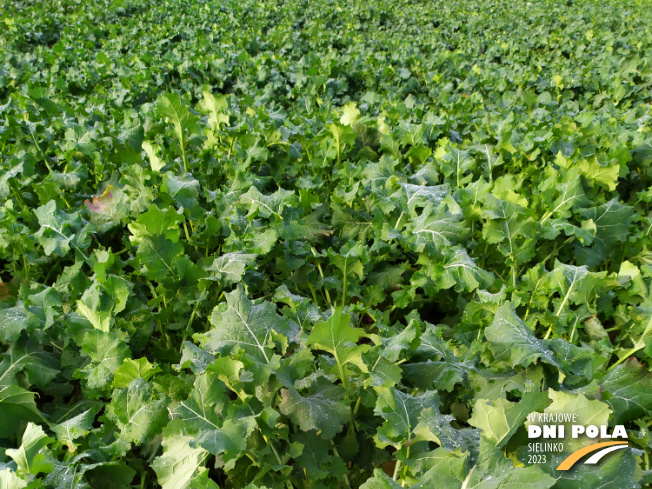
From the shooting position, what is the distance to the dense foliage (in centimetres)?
160

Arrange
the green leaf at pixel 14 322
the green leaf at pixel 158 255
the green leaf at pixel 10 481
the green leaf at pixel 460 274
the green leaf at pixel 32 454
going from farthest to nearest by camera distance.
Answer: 1. the green leaf at pixel 460 274
2. the green leaf at pixel 158 255
3. the green leaf at pixel 14 322
4. the green leaf at pixel 32 454
5. the green leaf at pixel 10 481

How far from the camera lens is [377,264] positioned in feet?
9.63

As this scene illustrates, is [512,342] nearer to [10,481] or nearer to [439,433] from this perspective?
[439,433]

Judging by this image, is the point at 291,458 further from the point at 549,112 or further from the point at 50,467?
the point at 549,112

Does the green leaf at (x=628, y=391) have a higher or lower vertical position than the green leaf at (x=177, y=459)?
lower

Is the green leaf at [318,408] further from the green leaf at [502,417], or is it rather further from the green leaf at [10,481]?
the green leaf at [10,481]

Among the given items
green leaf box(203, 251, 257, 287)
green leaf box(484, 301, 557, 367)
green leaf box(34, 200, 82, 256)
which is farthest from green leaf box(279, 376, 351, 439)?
green leaf box(34, 200, 82, 256)

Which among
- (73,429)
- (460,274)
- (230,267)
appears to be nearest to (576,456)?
(460,274)

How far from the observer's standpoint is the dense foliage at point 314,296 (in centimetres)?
160

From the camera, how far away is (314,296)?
106 inches

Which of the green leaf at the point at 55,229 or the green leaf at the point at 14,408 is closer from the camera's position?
the green leaf at the point at 14,408

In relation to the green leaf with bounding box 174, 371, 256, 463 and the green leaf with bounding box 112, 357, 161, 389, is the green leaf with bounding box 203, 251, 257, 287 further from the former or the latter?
the green leaf with bounding box 174, 371, 256, 463

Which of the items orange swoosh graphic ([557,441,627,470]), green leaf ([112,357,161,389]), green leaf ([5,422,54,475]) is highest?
green leaf ([112,357,161,389])

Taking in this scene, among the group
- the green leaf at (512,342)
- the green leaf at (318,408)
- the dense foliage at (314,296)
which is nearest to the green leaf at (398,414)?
the dense foliage at (314,296)
